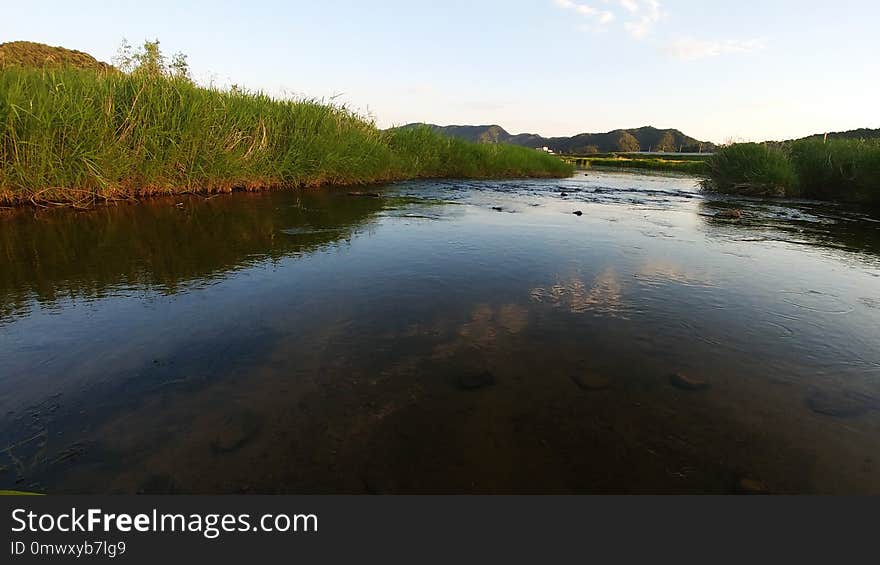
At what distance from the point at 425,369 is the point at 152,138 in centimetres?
904

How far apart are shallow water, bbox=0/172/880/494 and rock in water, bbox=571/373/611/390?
0.02 m

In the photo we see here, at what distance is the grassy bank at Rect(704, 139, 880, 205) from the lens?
1420cm

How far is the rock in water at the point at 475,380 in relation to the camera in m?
2.51

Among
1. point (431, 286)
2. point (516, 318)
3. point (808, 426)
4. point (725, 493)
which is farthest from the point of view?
point (431, 286)

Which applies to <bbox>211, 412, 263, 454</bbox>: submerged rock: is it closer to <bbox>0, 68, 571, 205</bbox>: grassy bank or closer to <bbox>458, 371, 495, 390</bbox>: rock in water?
<bbox>458, 371, 495, 390</bbox>: rock in water

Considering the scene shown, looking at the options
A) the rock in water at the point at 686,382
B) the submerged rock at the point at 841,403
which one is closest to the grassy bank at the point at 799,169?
the submerged rock at the point at 841,403

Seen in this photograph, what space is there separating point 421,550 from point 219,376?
5.52ft

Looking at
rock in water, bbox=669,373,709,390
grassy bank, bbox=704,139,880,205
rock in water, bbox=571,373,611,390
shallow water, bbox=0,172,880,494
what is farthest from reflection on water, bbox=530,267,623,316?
grassy bank, bbox=704,139,880,205

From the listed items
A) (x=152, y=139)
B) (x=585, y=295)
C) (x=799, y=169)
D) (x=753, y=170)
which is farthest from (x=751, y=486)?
(x=799, y=169)

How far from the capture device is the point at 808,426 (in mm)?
2209

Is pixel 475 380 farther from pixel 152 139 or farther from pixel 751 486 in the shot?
pixel 152 139

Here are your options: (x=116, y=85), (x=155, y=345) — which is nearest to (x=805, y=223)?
(x=155, y=345)

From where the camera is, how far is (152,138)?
852cm

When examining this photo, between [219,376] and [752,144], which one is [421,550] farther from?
[752,144]
